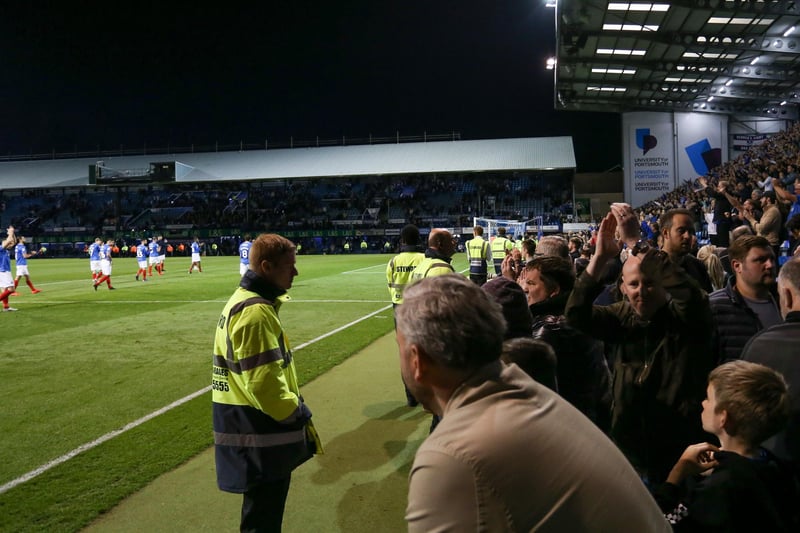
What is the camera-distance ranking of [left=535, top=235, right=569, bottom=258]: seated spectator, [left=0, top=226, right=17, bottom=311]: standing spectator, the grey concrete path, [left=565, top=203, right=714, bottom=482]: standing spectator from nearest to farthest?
[left=565, top=203, right=714, bottom=482]: standing spectator
the grey concrete path
[left=535, top=235, right=569, bottom=258]: seated spectator
[left=0, top=226, right=17, bottom=311]: standing spectator

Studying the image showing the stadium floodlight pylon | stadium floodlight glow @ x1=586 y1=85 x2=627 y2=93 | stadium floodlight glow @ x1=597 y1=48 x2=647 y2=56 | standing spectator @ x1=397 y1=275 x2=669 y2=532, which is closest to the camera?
standing spectator @ x1=397 y1=275 x2=669 y2=532

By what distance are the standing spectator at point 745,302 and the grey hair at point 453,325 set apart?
2.62 metres

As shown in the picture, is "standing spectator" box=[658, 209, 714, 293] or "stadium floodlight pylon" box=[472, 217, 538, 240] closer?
"standing spectator" box=[658, 209, 714, 293]

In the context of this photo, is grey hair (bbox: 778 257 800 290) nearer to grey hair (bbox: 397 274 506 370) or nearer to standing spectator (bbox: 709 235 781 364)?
standing spectator (bbox: 709 235 781 364)

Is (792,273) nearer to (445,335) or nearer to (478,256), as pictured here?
(445,335)

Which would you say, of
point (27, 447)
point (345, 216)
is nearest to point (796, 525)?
point (27, 447)

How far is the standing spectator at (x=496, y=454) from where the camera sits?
1.31m

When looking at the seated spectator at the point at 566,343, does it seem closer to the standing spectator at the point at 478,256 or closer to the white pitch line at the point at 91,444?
the white pitch line at the point at 91,444

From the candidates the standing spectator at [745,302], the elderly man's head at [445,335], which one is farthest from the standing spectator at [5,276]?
the elderly man's head at [445,335]

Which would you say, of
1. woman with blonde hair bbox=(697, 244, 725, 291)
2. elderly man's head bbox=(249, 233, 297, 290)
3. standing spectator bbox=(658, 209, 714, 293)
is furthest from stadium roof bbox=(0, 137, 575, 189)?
elderly man's head bbox=(249, 233, 297, 290)

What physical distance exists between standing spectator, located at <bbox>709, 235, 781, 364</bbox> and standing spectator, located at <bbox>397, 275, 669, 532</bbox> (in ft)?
8.21

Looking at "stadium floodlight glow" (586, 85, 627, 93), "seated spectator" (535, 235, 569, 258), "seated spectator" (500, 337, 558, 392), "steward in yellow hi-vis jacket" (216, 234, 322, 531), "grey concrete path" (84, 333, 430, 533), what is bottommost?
"grey concrete path" (84, 333, 430, 533)

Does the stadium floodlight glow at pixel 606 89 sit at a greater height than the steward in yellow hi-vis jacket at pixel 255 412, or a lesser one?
greater

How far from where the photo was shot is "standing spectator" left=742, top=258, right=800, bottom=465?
241 centimetres
